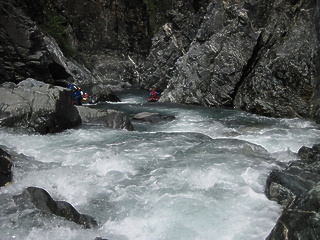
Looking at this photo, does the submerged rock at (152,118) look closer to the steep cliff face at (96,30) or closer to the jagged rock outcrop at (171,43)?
the jagged rock outcrop at (171,43)

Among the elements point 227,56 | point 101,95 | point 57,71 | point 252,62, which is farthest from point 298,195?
point 57,71

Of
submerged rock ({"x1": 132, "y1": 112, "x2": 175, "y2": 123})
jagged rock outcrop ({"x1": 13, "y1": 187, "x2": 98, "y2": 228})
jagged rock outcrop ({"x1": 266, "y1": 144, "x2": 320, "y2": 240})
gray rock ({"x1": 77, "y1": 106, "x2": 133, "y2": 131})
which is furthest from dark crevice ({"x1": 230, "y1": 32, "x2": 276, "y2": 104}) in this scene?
jagged rock outcrop ({"x1": 13, "y1": 187, "x2": 98, "y2": 228})

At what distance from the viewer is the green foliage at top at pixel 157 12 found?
47.8 m

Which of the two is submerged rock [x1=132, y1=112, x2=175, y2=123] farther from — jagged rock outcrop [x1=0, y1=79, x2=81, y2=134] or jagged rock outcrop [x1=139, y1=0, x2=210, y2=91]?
jagged rock outcrop [x1=139, y1=0, x2=210, y2=91]

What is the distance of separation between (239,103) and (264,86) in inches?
70.7

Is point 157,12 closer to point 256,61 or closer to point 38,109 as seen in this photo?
point 256,61

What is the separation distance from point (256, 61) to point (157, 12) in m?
35.1

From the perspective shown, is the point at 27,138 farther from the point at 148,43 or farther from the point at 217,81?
the point at 148,43

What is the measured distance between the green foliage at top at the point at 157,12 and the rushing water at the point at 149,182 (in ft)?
133

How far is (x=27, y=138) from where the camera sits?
376 inches

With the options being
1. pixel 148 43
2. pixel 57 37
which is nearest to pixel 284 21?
pixel 57 37

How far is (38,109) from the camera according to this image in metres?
10.3

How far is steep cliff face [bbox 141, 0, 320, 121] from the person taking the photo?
1413cm

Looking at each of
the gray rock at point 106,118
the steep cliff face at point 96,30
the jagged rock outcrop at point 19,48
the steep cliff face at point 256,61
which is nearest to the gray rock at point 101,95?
the steep cliff face at point 256,61
